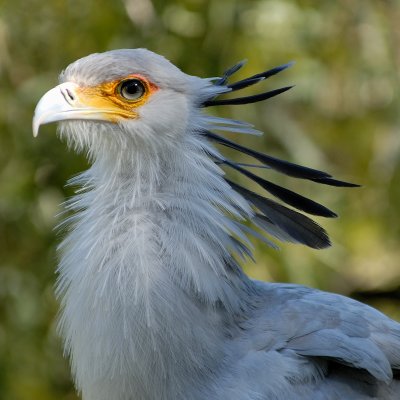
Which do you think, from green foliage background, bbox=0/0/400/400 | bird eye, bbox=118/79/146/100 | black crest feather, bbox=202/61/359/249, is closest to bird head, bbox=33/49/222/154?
bird eye, bbox=118/79/146/100

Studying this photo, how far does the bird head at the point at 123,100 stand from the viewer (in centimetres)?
264

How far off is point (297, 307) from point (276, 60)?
2.38 m

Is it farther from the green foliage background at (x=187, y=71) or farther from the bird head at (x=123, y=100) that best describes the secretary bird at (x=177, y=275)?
the green foliage background at (x=187, y=71)

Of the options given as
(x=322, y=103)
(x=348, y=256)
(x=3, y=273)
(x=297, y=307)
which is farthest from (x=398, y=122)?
(x=297, y=307)

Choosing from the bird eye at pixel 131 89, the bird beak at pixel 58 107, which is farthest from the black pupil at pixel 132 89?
the bird beak at pixel 58 107

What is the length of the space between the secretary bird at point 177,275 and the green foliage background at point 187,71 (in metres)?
1.97

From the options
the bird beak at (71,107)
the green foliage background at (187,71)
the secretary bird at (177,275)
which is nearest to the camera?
the secretary bird at (177,275)

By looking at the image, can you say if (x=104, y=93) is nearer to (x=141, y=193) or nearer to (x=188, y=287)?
(x=141, y=193)

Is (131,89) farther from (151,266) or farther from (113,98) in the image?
(151,266)

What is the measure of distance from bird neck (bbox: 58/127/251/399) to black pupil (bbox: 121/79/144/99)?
6.7 inches

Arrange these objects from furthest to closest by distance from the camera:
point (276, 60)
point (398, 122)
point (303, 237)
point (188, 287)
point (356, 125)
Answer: point (356, 125), point (398, 122), point (276, 60), point (303, 237), point (188, 287)

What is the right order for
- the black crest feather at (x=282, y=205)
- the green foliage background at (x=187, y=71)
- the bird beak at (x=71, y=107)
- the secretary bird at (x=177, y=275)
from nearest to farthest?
the secretary bird at (x=177, y=275)
the bird beak at (x=71, y=107)
the black crest feather at (x=282, y=205)
the green foliage background at (x=187, y=71)

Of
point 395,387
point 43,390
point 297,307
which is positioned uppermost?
point 297,307

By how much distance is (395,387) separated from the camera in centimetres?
261
